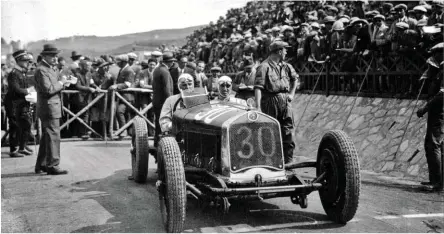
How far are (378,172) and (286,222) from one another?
426cm

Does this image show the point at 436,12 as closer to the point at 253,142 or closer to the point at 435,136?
the point at 435,136

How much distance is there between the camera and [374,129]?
35.6ft

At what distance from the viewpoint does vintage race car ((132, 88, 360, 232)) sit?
5.23 metres

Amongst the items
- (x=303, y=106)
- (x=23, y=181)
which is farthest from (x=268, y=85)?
(x=303, y=106)

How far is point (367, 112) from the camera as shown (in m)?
11.7

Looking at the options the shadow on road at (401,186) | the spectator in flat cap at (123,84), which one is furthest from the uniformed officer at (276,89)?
the spectator in flat cap at (123,84)

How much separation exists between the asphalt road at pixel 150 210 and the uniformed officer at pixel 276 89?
1.45 m

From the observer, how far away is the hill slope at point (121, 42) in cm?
4409

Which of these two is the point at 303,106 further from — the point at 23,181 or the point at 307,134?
the point at 23,181

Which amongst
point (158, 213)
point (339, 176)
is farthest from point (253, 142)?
point (158, 213)

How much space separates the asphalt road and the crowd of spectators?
3171 mm

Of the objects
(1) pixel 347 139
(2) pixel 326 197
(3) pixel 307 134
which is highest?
(1) pixel 347 139

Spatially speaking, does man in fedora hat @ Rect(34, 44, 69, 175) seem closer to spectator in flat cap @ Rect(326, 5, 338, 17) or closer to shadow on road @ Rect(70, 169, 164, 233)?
shadow on road @ Rect(70, 169, 164, 233)

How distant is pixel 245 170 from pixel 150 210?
1.38m
